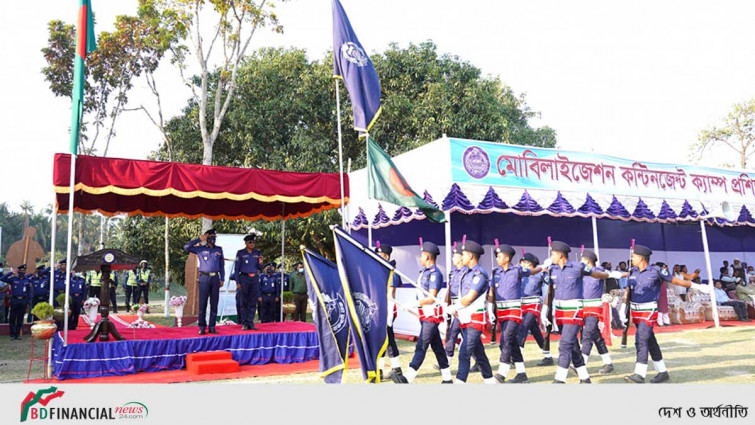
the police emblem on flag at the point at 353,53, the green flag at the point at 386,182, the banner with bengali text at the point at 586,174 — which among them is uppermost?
the police emblem on flag at the point at 353,53

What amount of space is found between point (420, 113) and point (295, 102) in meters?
4.56

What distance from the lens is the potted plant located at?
6.96 meters

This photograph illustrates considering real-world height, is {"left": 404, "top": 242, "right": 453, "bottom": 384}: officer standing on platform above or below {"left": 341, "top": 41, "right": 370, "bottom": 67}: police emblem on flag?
below

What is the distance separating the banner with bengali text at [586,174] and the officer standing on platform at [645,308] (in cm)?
501

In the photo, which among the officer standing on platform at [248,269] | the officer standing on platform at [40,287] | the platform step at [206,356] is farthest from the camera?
the officer standing on platform at [40,287]

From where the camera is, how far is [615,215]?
43.2 feet

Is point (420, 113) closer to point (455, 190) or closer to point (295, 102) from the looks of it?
point (295, 102)

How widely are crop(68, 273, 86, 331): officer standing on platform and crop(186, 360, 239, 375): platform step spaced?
647cm

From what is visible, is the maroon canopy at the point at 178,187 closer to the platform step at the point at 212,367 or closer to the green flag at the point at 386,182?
the green flag at the point at 386,182

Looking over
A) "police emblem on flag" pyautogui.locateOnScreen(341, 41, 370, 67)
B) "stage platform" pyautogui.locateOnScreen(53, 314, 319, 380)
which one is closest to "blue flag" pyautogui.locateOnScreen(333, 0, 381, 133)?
"police emblem on flag" pyautogui.locateOnScreen(341, 41, 370, 67)

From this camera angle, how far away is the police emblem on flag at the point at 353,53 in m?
7.18

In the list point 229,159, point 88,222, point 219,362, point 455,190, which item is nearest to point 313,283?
point 219,362

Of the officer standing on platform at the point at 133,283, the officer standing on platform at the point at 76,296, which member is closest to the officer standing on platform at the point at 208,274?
the officer standing on platform at the point at 76,296

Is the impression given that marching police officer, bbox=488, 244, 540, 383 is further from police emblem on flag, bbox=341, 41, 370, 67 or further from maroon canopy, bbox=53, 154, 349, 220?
police emblem on flag, bbox=341, 41, 370, 67
